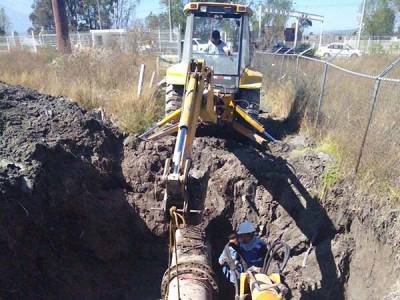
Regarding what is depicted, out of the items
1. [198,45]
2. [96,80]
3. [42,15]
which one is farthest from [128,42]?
[42,15]

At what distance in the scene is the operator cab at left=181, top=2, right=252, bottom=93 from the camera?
24.3 ft

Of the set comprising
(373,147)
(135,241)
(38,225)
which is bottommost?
(135,241)

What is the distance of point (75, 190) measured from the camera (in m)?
5.58

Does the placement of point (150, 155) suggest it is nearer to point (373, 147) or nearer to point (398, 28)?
point (373, 147)

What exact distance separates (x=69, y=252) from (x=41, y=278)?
59 cm

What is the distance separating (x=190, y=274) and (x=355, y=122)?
3453 millimetres

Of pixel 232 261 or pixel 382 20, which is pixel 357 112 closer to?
pixel 232 261

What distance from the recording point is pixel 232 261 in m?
4.70

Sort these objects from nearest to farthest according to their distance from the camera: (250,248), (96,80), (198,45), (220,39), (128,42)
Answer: (250,248)
(220,39)
(198,45)
(96,80)
(128,42)

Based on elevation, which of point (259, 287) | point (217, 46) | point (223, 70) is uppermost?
point (217, 46)

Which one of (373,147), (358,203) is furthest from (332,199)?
(373,147)

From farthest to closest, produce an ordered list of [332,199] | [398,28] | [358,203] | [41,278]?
[398,28]
[332,199]
[358,203]
[41,278]

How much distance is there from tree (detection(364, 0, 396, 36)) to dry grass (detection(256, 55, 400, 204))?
3719 centimetres

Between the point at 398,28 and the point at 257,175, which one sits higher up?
the point at 398,28
